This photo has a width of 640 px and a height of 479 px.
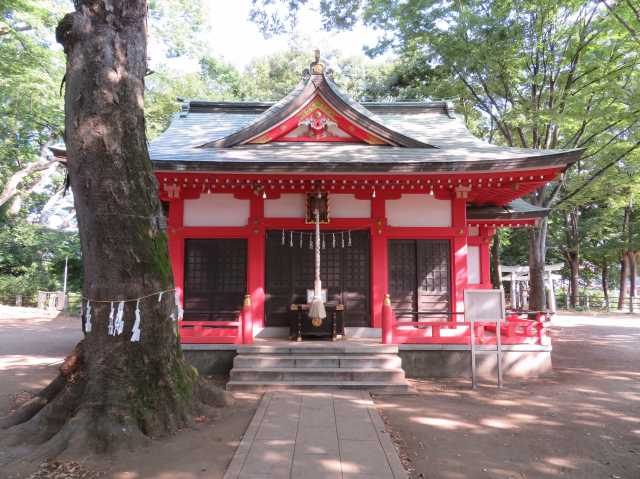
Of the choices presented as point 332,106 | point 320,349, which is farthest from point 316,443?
point 332,106

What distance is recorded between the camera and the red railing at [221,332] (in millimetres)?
8148

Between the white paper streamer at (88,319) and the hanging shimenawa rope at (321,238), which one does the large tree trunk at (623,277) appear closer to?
the hanging shimenawa rope at (321,238)

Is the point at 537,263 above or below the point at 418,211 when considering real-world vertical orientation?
below

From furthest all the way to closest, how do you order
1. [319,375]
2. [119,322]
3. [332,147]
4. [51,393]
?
[332,147] → [319,375] → [51,393] → [119,322]

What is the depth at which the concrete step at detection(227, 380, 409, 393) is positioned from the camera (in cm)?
703

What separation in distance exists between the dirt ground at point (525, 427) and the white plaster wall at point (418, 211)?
3631mm

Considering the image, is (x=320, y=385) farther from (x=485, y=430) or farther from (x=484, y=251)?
(x=484, y=251)

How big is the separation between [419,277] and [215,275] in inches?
190

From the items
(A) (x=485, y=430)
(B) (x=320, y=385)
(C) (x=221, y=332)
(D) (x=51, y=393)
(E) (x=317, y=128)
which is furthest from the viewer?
(E) (x=317, y=128)

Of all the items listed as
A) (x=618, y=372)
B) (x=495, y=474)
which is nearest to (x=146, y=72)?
(x=495, y=474)

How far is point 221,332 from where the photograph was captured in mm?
8570

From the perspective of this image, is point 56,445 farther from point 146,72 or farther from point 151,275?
point 146,72

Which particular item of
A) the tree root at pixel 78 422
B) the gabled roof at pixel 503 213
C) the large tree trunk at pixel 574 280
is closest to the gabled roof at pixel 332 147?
the gabled roof at pixel 503 213

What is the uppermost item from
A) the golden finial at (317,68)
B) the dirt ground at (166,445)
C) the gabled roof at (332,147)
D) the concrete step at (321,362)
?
the golden finial at (317,68)
